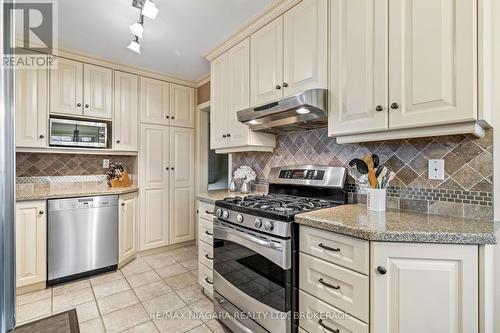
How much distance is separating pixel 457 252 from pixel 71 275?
3.19 metres

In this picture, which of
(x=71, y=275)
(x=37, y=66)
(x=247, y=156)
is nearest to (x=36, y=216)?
(x=71, y=275)

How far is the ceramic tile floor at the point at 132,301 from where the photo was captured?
1.85 m

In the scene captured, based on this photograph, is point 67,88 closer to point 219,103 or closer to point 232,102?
point 219,103

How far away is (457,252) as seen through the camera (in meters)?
1.00

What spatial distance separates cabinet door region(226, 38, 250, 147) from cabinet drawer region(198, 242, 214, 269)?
1.01m

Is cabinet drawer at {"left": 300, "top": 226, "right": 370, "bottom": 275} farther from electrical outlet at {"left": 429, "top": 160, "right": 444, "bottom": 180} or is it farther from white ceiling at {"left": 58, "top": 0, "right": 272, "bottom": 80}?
white ceiling at {"left": 58, "top": 0, "right": 272, "bottom": 80}

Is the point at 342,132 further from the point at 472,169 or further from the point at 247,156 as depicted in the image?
the point at 247,156

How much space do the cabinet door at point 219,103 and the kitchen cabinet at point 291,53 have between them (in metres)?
0.45

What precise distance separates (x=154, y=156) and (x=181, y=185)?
58cm

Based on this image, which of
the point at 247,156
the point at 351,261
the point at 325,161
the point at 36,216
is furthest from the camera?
the point at 247,156

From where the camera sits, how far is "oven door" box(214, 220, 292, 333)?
4.58 ft

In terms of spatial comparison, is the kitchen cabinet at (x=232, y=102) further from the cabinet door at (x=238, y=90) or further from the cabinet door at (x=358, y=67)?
the cabinet door at (x=358, y=67)

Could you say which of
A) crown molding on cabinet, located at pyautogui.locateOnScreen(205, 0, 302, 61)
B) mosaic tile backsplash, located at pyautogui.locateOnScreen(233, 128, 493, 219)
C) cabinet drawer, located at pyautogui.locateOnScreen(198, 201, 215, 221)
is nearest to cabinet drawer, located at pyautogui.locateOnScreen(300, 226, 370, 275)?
mosaic tile backsplash, located at pyautogui.locateOnScreen(233, 128, 493, 219)

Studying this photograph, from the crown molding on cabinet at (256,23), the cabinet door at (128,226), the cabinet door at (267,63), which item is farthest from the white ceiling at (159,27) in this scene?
the cabinet door at (128,226)
